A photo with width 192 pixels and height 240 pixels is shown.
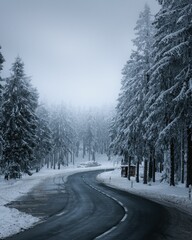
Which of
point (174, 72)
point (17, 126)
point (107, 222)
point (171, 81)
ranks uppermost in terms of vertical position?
point (174, 72)

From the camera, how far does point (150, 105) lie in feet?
93.8

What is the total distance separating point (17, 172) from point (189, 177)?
21579 mm

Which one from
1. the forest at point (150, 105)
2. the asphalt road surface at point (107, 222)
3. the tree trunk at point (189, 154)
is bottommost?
the asphalt road surface at point (107, 222)

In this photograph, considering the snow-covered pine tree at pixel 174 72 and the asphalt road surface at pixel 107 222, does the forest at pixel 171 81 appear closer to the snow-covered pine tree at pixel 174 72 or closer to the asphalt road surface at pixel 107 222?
the snow-covered pine tree at pixel 174 72

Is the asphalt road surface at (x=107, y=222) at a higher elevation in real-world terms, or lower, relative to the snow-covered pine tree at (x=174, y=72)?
lower

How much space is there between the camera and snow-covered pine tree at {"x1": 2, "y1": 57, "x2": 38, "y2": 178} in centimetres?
3847

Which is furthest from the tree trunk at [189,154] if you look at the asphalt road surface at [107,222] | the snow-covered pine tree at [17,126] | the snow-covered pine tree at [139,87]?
the snow-covered pine tree at [17,126]

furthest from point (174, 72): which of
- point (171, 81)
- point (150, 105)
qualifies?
point (150, 105)

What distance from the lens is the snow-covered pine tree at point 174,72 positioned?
72.4 feet

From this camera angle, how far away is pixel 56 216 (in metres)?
15.2

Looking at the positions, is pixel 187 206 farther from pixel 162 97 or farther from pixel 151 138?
pixel 151 138

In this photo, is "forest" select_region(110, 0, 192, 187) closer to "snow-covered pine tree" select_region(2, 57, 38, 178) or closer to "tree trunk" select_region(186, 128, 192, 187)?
"tree trunk" select_region(186, 128, 192, 187)

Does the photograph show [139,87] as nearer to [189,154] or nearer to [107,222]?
[189,154]

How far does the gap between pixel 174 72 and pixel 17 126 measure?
2127cm
